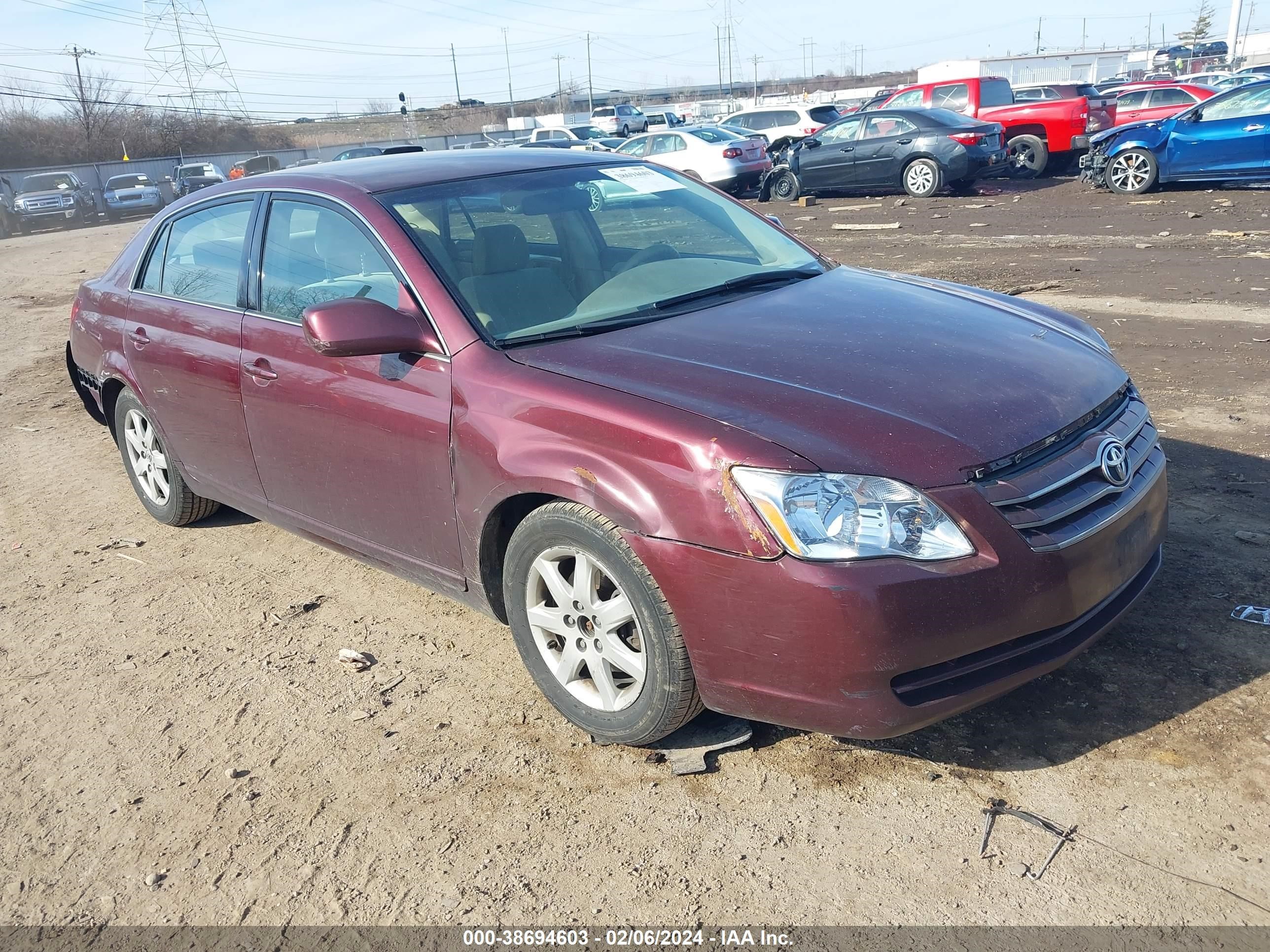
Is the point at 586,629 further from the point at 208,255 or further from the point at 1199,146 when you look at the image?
the point at 1199,146

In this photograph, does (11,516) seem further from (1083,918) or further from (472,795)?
(1083,918)

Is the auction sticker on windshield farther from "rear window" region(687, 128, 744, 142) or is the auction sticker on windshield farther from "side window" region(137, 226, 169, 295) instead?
"rear window" region(687, 128, 744, 142)

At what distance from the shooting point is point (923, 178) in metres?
18.2

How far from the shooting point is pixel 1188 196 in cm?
1548

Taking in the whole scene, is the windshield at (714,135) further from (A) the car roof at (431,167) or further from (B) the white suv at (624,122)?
(A) the car roof at (431,167)

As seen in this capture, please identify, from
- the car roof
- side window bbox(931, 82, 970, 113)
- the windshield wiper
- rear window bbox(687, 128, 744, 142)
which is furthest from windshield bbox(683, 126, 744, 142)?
the windshield wiper

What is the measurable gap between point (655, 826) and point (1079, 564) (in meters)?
1.33

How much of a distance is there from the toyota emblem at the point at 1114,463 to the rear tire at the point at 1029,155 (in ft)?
60.1

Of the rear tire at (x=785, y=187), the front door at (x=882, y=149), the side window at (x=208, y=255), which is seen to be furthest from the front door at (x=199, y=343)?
the rear tire at (x=785, y=187)

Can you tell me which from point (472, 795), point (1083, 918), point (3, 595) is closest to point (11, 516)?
point (3, 595)

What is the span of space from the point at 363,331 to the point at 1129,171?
1583 centimetres

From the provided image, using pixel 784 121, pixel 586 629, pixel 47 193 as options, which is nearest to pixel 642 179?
pixel 586 629

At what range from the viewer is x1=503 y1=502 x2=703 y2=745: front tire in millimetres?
2910

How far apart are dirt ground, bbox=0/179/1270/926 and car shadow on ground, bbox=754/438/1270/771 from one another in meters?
0.01
